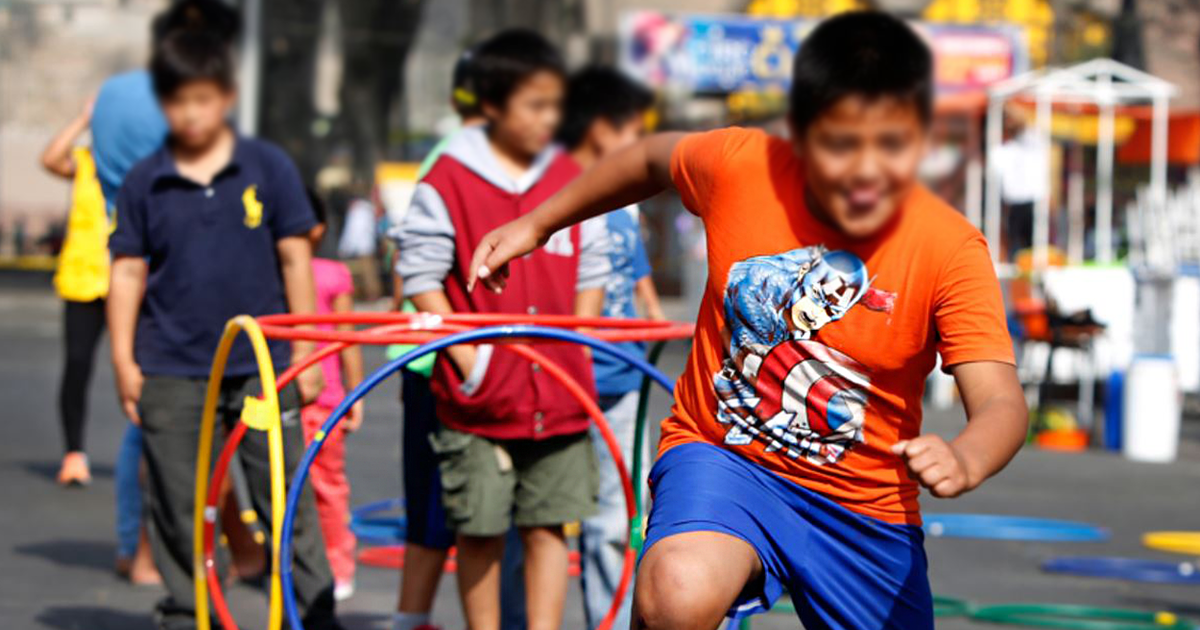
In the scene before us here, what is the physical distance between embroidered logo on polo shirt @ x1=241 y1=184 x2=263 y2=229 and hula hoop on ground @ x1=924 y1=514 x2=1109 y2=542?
4325 millimetres

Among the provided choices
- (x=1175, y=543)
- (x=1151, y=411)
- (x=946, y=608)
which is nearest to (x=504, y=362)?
(x=946, y=608)

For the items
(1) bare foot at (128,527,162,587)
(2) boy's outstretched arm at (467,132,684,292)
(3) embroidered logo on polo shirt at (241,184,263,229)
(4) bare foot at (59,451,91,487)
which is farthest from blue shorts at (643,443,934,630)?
(4) bare foot at (59,451,91,487)

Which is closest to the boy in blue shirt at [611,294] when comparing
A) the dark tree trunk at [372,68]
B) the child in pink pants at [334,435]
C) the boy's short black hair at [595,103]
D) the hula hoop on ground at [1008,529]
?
the boy's short black hair at [595,103]

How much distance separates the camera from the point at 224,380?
583 centimetres

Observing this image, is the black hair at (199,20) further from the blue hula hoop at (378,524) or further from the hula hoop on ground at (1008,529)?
the hula hoop on ground at (1008,529)

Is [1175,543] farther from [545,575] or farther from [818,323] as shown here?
[818,323]

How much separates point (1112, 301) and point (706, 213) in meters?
12.3

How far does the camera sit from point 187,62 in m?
5.69

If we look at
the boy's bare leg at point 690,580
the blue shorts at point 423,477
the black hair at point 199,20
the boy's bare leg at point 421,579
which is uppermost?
the black hair at point 199,20

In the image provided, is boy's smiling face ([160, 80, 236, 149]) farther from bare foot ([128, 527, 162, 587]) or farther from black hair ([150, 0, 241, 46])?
bare foot ([128, 527, 162, 587])

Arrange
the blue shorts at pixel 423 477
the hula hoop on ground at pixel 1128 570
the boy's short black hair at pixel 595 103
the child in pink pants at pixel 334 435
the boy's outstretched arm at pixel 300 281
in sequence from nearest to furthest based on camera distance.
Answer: the blue shorts at pixel 423 477 → the boy's outstretched arm at pixel 300 281 → the boy's short black hair at pixel 595 103 → the child in pink pants at pixel 334 435 → the hula hoop on ground at pixel 1128 570

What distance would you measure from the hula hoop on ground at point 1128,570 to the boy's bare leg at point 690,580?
15.8 ft

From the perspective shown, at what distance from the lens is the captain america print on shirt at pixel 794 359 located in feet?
11.7

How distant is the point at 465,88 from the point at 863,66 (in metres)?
2.66
